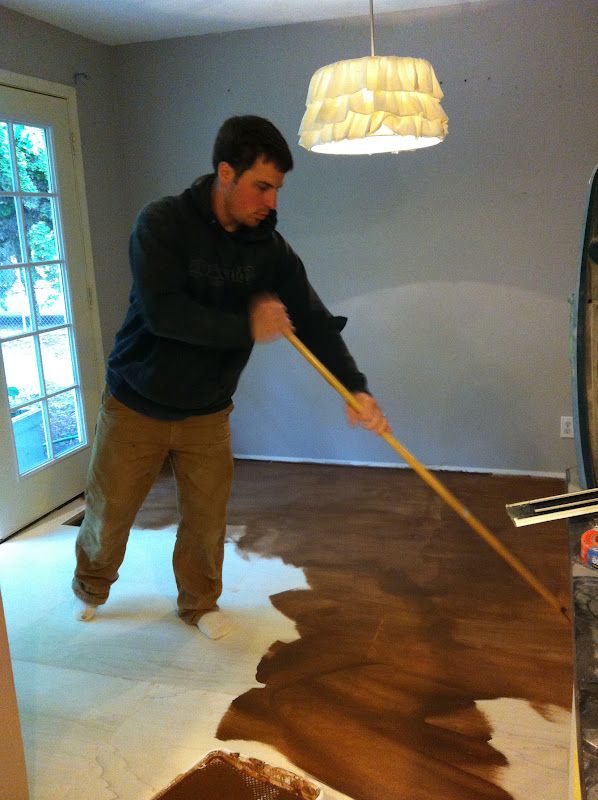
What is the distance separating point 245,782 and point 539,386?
2516 mm

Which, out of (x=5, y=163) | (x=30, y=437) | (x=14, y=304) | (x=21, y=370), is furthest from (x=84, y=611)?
(x=5, y=163)

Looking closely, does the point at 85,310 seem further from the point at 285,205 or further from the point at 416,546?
the point at 416,546

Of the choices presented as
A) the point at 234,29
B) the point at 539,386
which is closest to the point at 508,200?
the point at 539,386

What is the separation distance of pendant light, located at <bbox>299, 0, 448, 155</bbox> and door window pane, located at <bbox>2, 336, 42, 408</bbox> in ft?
5.62

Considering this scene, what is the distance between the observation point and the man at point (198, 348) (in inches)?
72.8

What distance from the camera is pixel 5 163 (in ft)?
10.1

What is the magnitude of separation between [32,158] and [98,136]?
600 millimetres

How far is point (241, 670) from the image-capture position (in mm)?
2123

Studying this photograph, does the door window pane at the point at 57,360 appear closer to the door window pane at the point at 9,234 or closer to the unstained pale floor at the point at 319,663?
the door window pane at the point at 9,234

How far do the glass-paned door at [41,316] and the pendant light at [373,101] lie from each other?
1.61m

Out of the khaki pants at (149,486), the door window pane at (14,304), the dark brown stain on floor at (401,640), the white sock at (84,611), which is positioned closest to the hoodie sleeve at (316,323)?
the khaki pants at (149,486)

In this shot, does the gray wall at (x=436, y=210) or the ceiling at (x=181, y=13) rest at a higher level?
the ceiling at (x=181, y=13)

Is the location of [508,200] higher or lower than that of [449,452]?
higher

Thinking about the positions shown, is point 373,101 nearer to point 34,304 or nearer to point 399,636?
point 399,636
